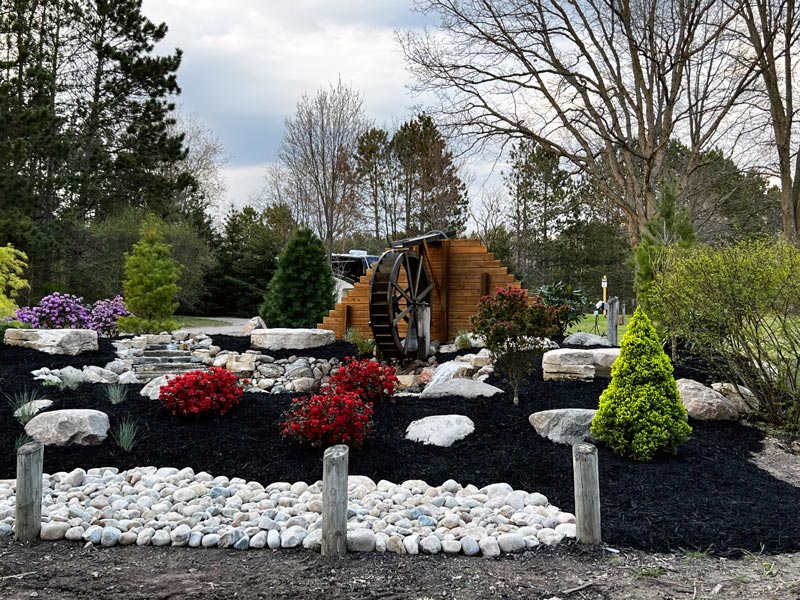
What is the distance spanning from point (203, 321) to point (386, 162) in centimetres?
1001

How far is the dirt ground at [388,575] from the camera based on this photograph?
327 cm

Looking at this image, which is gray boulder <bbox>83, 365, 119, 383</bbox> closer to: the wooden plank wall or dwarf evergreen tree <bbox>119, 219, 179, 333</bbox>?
dwarf evergreen tree <bbox>119, 219, 179, 333</bbox>

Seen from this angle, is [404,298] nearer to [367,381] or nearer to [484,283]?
[484,283]

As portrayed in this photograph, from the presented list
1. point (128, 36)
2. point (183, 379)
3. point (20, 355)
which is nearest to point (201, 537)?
point (183, 379)

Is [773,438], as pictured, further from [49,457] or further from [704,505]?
[49,457]

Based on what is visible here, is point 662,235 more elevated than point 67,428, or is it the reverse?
point 662,235

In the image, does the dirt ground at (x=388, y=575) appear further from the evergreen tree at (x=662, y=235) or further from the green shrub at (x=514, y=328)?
the evergreen tree at (x=662, y=235)

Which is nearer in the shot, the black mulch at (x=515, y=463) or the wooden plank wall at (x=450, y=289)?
the black mulch at (x=515, y=463)

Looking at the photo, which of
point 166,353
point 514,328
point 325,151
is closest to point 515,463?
point 514,328

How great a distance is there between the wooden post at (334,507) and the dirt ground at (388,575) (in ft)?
0.28

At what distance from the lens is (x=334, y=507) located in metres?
3.73

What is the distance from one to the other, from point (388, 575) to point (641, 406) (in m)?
2.83

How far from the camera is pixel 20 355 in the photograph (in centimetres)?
991

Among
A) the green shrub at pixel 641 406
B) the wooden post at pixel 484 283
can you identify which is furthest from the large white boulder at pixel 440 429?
the wooden post at pixel 484 283
